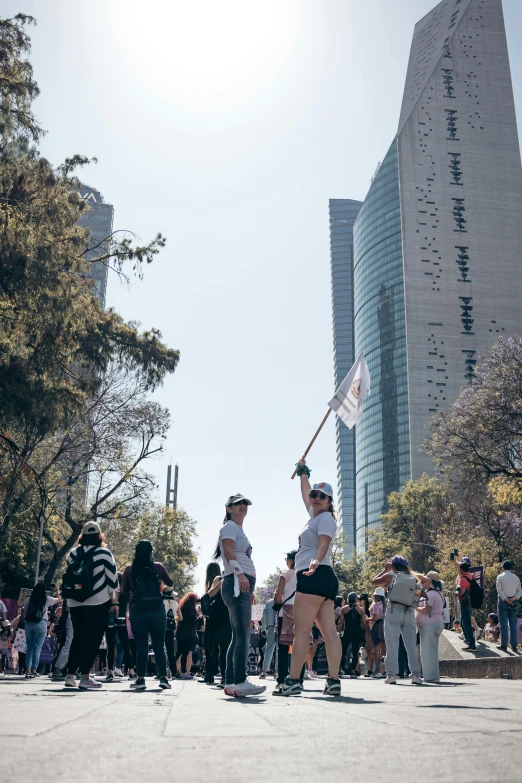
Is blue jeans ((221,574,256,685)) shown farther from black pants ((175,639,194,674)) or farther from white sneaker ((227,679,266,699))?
black pants ((175,639,194,674))

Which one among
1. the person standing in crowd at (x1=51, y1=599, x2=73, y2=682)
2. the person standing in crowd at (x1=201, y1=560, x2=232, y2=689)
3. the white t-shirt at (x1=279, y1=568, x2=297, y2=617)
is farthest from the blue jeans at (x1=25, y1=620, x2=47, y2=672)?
the white t-shirt at (x1=279, y1=568, x2=297, y2=617)

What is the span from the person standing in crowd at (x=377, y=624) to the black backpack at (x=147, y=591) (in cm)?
879

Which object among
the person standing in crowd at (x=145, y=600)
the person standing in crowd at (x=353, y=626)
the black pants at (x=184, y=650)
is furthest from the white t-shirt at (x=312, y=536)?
the person standing in crowd at (x=353, y=626)

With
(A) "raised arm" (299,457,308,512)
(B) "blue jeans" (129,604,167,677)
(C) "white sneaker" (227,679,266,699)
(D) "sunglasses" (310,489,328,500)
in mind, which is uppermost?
(A) "raised arm" (299,457,308,512)

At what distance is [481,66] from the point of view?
158 meters

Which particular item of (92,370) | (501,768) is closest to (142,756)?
(501,768)

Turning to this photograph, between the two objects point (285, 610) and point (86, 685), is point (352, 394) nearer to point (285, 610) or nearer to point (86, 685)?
point (285, 610)

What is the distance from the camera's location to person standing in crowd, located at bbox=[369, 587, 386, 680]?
53.6 ft

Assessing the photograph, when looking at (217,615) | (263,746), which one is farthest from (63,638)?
(263,746)

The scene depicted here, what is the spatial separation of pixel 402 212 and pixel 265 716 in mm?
147133

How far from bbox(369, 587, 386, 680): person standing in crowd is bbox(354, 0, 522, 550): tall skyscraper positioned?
11411cm

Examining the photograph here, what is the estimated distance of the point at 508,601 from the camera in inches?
579

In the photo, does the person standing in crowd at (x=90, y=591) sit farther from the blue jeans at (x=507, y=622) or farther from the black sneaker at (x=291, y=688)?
the blue jeans at (x=507, y=622)

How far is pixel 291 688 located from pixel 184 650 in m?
8.37
